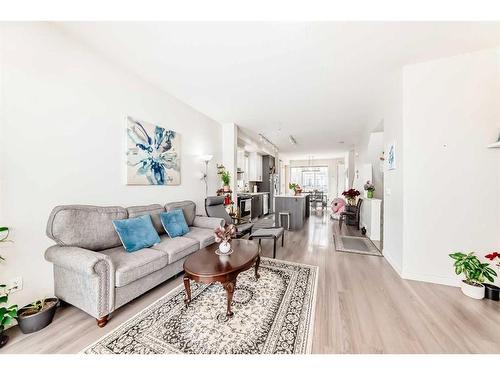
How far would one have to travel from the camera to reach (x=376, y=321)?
5.21ft

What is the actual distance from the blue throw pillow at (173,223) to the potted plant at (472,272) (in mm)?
3286

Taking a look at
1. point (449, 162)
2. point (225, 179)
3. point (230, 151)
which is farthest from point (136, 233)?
point (449, 162)

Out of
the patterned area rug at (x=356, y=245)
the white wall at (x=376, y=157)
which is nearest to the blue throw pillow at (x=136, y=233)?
the patterned area rug at (x=356, y=245)

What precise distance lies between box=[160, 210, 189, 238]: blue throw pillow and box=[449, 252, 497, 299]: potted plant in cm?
329

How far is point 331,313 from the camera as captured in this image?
5.57ft

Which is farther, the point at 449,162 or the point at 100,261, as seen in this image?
the point at 449,162

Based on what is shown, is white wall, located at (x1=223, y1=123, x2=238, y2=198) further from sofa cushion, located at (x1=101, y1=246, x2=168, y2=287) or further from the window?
the window

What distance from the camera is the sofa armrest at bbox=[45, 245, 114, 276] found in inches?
58.7

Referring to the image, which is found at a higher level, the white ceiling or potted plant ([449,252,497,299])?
the white ceiling

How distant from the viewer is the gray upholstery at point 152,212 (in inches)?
95.2

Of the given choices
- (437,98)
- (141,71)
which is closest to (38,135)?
(141,71)

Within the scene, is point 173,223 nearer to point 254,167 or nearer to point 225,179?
point 225,179

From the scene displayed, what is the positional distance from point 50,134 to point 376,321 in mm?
3436

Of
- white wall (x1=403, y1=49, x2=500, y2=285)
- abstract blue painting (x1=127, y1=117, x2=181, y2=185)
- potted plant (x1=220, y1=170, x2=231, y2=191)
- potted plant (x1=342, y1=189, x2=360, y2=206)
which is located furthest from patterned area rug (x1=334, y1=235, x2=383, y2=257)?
abstract blue painting (x1=127, y1=117, x2=181, y2=185)
